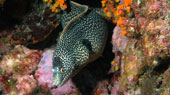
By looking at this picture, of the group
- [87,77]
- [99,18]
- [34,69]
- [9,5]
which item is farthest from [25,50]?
[99,18]

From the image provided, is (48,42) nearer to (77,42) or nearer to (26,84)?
(26,84)

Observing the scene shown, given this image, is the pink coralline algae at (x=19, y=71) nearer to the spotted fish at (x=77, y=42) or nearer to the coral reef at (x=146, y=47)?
the spotted fish at (x=77, y=42)

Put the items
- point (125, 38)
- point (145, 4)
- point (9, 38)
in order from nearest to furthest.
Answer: point (145, 4) < point (125, 38) < point (9, 38)

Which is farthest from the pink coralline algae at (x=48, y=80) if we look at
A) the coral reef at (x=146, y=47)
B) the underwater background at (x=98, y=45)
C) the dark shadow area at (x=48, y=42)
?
the coral reef at (x=146, y=47)

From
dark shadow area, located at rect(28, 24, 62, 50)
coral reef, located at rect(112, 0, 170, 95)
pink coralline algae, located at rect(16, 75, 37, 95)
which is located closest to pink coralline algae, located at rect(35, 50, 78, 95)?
pink coralline algae, located at rect(16, 75, 37, 95)

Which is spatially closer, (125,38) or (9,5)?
(125,38)

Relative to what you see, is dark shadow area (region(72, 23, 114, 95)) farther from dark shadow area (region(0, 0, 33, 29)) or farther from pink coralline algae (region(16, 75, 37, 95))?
dark shadow area (region(0, 0, 33, 29))

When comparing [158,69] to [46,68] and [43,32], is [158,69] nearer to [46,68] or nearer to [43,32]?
[46,68]
